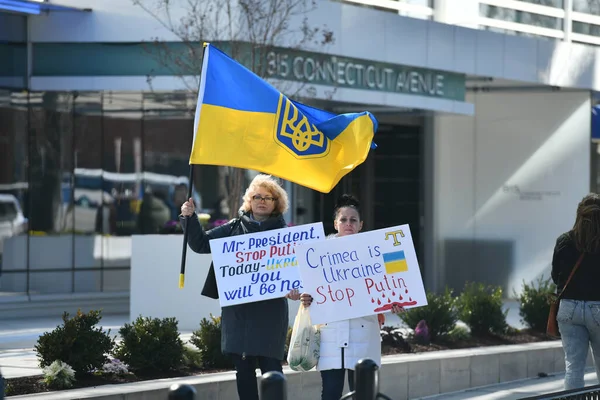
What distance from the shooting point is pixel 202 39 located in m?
15.1

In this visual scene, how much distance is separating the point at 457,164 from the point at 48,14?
884 centimetres

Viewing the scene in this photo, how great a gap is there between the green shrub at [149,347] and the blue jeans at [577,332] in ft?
10.5

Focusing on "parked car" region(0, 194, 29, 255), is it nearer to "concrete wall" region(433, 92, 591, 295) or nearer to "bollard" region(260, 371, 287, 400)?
"concrete wall" region(433, 92, 591, 295)

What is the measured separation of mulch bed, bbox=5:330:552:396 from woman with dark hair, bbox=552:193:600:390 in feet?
10.4

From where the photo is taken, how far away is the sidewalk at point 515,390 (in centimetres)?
1169

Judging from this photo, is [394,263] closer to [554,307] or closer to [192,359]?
[554,307]

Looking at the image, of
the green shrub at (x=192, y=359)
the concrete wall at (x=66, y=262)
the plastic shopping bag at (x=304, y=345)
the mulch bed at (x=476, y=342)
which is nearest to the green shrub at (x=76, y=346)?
the green shrub at (x=192, y=359)

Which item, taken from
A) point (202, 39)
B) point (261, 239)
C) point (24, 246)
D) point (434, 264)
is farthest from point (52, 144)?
point (261, 239)

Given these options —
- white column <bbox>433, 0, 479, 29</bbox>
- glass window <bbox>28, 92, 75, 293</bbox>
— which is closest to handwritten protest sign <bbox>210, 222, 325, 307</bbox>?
glass window <bbox>28, 92, 75, 293</bbox>

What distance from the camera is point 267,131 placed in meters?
9.12

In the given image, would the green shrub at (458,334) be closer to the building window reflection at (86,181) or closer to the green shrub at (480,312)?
the green shrub at (480,312)

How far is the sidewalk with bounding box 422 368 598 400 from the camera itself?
1169cm

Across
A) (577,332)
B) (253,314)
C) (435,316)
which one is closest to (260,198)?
(253,314)

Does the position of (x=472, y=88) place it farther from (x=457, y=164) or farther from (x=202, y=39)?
(x=202, y=39)
